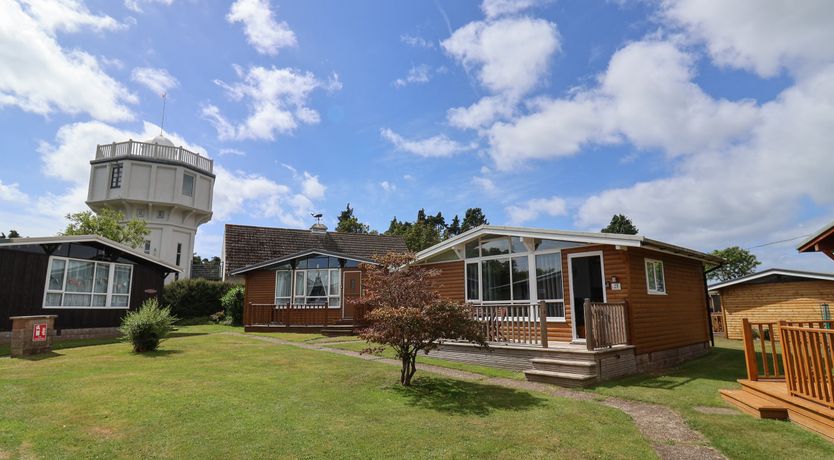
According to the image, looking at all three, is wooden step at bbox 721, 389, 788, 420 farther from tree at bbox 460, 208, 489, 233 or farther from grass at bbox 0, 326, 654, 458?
tree at bbox 460, 208, 489, 233

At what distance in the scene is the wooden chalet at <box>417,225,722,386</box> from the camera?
915cm

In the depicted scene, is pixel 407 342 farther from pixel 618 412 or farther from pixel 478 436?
pixel 618 412

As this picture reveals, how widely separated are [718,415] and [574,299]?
4.74 metres

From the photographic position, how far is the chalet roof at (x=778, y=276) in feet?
54.4

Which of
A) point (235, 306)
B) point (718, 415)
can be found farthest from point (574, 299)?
point (235, 306)

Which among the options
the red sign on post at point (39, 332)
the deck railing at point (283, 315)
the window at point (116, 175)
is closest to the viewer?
the red sign on post at point (39, 332)

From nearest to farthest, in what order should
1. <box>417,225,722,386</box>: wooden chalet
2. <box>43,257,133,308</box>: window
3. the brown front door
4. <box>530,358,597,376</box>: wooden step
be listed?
<box>530,358,597,376</box>: wooden step, <box>417,225,722,386</box>: wooden chalet, <box>43,257,133,308</box>: window, the brown front door

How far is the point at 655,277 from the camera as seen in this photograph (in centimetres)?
1134

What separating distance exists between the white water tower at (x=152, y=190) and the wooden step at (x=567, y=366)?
29.0 meters

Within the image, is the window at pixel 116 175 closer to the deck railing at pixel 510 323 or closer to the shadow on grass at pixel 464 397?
the deck railing at pixel 510 323

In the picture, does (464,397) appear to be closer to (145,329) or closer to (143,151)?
(145,329)

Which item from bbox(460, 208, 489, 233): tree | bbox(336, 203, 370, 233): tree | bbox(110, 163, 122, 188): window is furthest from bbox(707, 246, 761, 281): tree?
bbox(110, 163, 122, 188): window

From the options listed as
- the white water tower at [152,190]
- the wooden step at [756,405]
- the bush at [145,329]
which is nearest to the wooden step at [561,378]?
the wooden step at [756,405]

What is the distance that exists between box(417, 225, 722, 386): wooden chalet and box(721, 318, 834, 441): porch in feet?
8.20
